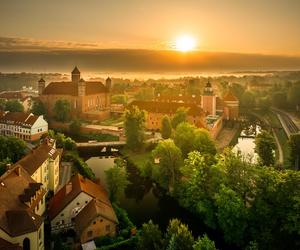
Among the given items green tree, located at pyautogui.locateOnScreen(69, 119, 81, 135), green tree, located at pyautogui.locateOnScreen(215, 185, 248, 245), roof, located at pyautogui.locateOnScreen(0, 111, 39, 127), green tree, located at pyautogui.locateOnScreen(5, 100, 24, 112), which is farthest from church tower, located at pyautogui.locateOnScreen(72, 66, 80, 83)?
green tree, located at pyautogui.locateOnScreen(215, 185, 248, 245)

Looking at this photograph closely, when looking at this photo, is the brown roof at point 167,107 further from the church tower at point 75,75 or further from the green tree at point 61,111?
the church tower at point 75,75

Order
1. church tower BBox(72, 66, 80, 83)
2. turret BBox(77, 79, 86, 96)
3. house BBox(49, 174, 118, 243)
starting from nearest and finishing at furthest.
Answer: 1. house BBox(49, 174, 118, 243)
2. turret BBox(77, 79, 86, 96)
3. church tower BBox(72, 66, 80, 83)

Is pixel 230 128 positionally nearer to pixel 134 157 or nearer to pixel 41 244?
pixel 134 157

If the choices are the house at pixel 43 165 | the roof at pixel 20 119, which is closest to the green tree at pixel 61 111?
the roof at pixel 20 119

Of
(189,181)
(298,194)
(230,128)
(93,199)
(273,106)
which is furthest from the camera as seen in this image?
(273,106)

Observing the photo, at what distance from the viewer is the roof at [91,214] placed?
1672cm

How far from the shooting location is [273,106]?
199ft

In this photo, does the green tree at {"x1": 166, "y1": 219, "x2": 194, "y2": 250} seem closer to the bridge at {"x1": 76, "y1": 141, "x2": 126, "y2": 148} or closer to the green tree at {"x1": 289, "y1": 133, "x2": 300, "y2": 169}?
the green tree at {"x1": 289, "y1": 133, "x2": 300, "y2": 169}

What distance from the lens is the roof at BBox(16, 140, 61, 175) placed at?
63.3 feet

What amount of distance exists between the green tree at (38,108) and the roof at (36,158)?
26.6 m

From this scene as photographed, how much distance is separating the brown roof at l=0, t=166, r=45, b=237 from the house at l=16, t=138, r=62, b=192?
7.57 feet

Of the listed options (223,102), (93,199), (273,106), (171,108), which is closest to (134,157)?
(171,108)

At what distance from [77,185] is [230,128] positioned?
106ft

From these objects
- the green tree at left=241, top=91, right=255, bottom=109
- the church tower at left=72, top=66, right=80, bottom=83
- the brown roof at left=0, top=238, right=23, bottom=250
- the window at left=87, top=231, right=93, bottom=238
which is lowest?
the window at left=87, top=231, right=93, bottom=238
